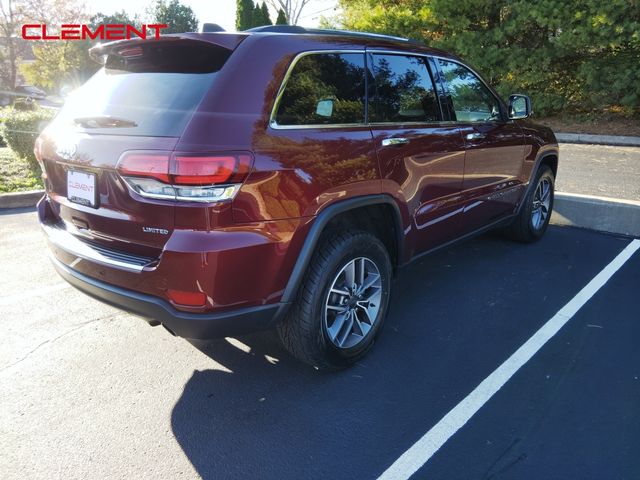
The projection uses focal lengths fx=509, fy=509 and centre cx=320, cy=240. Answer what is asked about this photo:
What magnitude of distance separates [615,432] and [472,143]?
2.23 meters

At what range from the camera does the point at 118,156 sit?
7.75 ft

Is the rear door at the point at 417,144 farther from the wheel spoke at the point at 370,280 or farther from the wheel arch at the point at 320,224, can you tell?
the wheel spoke at the point at 370,280

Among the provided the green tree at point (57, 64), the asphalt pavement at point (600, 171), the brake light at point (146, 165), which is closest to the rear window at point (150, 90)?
the brake light at point (146, 165)

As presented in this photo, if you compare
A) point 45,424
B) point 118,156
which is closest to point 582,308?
point 118,156

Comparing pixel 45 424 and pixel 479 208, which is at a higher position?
pixel 479 208

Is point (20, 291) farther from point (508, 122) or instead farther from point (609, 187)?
point (609, 187)

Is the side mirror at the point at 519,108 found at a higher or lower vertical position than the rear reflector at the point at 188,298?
higher

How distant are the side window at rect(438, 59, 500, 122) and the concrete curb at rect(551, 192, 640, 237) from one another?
2060 millimetres

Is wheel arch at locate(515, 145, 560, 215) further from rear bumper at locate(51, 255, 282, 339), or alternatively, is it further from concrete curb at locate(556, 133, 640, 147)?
concrete curb at locate(556, 133, 640, 147)

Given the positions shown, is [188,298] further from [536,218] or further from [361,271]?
[536,218]

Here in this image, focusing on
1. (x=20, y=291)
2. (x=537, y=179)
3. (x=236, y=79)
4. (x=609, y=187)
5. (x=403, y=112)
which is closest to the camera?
(x=236, y=79)

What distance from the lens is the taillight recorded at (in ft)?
7.18

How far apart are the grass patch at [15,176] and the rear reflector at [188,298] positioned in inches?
234

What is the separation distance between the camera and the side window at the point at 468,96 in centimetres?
385
